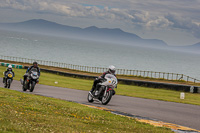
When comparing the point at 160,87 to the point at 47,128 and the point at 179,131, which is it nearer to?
the point at 179,131


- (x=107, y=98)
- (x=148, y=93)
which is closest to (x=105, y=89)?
(x=107, y=98)

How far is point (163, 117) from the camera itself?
13.9 meters

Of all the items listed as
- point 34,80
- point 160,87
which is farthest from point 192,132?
point 160,87

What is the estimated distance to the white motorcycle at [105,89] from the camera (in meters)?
15.7

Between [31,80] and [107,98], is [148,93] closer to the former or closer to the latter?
[31,80]

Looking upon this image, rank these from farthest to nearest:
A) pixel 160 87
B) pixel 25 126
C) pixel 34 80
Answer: pixel 160 87 < pixel 34 80 < pixel 25 126

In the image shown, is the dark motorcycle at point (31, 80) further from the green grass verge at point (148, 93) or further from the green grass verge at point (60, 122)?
the green grass verge at point (60, 122)

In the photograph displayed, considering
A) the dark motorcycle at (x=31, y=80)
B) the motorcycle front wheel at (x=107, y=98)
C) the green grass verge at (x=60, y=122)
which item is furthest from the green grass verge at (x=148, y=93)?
the green grass verge at (x=60, y=122)

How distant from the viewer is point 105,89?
627 inches

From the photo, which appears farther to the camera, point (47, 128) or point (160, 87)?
point (160, 87)

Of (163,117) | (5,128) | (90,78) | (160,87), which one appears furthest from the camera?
(90,78)

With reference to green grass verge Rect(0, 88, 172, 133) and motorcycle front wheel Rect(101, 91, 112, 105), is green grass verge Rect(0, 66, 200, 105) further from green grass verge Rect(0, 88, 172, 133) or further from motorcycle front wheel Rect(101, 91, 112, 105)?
green grass verge Rect(0, 88, 172, 133)

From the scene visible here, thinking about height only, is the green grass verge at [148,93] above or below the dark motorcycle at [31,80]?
below

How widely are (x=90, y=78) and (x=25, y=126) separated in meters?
39.0
